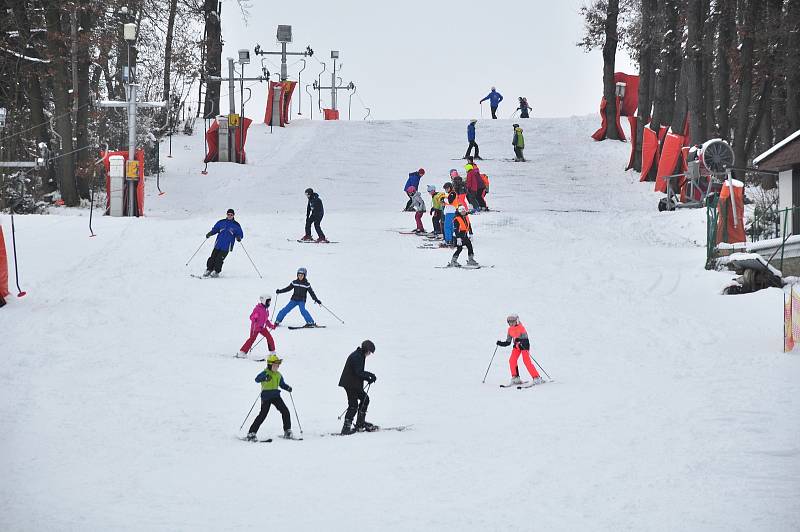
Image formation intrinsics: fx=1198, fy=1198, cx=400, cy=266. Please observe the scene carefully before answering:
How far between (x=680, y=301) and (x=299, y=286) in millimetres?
7103

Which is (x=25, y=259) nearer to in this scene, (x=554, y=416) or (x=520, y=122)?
(x=554, y=416)

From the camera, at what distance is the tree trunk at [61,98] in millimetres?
31266

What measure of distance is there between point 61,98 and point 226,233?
1135 cm

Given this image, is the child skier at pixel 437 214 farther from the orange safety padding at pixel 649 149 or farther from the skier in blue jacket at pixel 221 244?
the orange safety padding at pixel 649 149

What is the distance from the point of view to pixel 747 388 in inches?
607

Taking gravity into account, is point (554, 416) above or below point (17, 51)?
below

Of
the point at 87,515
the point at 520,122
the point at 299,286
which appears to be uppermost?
the point at 520,122

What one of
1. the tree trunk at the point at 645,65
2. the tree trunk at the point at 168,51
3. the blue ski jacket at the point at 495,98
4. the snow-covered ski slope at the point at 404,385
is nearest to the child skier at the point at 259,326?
the snow-covered ski slope at the point at 404,385

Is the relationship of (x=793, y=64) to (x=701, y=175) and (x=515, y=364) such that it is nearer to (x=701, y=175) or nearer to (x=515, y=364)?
(x=701, y=175)

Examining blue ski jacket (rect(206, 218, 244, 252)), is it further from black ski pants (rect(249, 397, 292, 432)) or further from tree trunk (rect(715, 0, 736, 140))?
tree trunk (rect(715, 0, 736, 140))

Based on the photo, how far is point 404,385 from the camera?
53.2ft

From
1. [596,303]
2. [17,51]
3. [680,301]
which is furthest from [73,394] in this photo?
[17,51]

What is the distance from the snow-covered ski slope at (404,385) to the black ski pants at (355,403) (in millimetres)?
394

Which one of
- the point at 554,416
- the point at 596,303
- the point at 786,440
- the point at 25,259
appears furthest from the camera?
the point at 25,259
